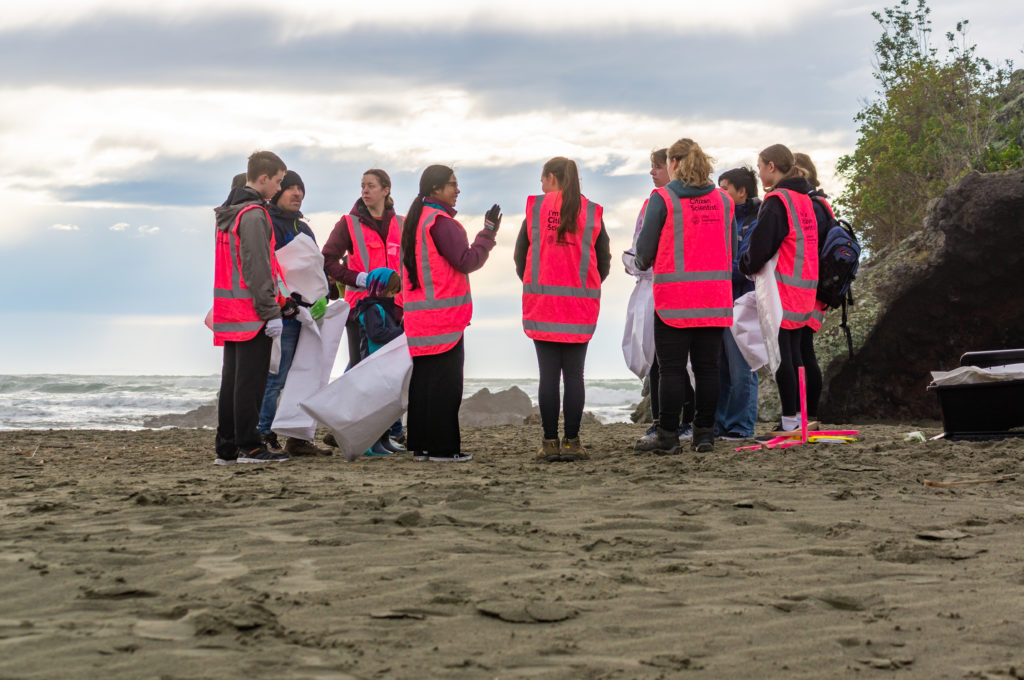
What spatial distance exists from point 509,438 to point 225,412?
2.86 metres

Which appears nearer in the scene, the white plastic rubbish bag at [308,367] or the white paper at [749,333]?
the white plastic rubbish bag at [308,367]

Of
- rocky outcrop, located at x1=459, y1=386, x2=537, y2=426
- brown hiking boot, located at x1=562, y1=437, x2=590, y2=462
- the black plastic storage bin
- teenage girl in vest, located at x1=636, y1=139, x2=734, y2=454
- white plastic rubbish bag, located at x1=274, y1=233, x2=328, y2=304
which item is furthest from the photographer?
rocky outcrop, located at x1=459, y1=386, x2=537, y2=426

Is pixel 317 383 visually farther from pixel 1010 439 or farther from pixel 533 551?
pixel 1010 439

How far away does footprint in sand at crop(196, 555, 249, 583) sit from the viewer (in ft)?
9.89

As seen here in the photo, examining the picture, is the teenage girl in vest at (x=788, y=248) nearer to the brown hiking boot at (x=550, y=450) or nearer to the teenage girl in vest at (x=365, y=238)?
the brown hiking boot at (x=550, y=450)

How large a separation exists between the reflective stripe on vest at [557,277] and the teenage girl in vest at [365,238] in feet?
4.33

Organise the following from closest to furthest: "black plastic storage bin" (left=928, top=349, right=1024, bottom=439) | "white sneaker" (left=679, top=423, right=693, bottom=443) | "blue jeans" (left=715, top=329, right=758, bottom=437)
A: "blue jeans" (left=715, top=329, right=758, bottom=437)
"black plastic storage bin" (left=928, top=349, right=1024, bottom=439)
"white sneaker" (left=679, top=423, right=693, bottom=443)

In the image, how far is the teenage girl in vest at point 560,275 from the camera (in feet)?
18.4

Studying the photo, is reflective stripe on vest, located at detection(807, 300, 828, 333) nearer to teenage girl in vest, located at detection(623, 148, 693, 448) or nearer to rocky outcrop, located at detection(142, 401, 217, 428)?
teenage girl in vest, located at detection(623, 148, 693, 448)

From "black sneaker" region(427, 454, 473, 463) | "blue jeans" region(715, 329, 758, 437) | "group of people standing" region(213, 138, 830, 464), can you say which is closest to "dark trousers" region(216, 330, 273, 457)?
"group of people standing" region(213, 138, 830, 464)

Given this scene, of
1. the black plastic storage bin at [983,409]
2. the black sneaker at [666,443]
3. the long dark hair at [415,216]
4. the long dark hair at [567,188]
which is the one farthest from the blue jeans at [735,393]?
the long dark hair at [415,216]

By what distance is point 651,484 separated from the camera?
4.75 m

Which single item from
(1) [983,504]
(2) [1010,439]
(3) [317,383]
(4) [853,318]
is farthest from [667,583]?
(4) [853,318]

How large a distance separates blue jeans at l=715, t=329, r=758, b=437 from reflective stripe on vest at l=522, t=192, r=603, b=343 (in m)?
1.38
